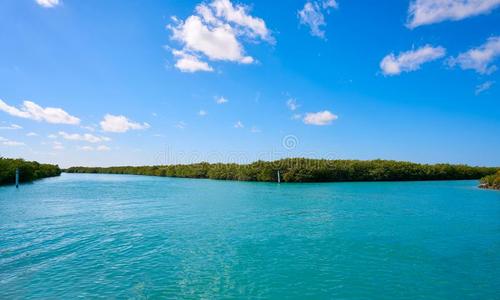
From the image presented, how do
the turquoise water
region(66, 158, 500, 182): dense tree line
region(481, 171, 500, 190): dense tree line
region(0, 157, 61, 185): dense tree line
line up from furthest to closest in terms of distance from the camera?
region(66, 158, 500, 182): dense tree line
region(0, 157, 61, 185): dense tree line
region(481, 171, 500, 190): dense tree line
the turquoise water

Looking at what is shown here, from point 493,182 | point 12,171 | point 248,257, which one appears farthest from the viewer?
point 12,171

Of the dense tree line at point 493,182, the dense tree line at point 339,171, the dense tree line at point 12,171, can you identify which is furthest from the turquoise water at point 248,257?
the dense tree line at point 339,171

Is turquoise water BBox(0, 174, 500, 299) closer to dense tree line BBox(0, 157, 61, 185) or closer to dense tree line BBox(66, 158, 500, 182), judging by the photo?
dense tree line BBox(0, 157, 61, 185)

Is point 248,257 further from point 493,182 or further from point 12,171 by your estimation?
point 12,171

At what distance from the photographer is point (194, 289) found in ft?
26.8

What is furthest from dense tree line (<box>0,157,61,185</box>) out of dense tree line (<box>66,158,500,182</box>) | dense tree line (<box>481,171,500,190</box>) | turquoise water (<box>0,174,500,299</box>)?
dense tree line (<box>481,171,500,190</box>)

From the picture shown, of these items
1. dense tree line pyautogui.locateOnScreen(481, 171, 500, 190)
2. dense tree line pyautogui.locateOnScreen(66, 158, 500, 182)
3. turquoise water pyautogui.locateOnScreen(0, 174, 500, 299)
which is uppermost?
dense tree line pyautogui.locateOnScreen(66, 158, 500, 182)

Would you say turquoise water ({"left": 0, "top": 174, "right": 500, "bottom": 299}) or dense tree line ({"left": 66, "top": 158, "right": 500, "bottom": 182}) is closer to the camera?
turquoise water ({"left": 0, "top": 174, "right": 500, "bottom": 299})

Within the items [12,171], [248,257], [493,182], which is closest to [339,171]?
[493,182]

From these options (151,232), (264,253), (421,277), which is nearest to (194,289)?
(264,253)

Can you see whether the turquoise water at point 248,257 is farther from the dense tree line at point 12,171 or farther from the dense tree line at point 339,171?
Result: the dense tree line at point 339,171

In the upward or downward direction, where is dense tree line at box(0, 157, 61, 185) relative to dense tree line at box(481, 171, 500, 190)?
upward

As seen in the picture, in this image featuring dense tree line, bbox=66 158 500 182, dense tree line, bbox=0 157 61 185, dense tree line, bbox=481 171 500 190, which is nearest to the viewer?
dense tree line, bbox=481 171 500 190

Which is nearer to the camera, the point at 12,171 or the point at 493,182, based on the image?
the point at 493,182
